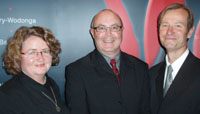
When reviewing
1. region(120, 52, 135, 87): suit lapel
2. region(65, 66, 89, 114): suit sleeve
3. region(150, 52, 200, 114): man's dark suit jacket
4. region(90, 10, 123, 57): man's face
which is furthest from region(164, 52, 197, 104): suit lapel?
region(65, 66, 89, 114): suit sleeve

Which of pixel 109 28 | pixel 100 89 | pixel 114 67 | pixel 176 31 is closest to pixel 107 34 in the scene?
pixel 109 28

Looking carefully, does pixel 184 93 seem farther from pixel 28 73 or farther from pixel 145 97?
pixel 28 73

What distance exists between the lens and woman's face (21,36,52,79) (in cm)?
161

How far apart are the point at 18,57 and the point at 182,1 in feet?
8.59

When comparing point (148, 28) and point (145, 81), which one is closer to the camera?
point (145, 81)

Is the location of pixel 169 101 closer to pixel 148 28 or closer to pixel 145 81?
pixel 145 81

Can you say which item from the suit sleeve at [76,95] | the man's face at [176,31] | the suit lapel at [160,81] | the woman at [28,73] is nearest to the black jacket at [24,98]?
the woman at [28,73]

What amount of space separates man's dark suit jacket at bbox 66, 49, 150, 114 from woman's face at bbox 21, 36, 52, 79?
17.4 inches

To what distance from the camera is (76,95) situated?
195 cm

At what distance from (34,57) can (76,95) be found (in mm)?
662

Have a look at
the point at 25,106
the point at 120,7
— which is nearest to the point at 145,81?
the point at 120,7

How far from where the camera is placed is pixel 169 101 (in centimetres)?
178

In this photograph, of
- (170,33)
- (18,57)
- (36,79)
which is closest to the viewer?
(18,57)

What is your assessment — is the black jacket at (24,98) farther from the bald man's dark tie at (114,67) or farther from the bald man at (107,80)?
the bald man's dark tie at (114,67)
